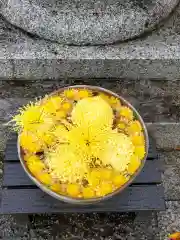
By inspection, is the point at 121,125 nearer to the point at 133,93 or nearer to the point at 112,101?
the point at 112,101

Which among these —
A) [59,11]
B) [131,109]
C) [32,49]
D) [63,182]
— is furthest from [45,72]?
[63,182]

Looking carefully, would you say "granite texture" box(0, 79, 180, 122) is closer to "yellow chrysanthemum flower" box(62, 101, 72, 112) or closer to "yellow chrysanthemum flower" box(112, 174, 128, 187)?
"yellow chrysanthemum flower" box(62, 101, 72, 112)

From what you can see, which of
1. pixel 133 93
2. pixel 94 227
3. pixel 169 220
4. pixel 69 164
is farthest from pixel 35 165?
pixel 169 220

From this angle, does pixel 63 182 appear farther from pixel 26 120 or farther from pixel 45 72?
pixel 45 72

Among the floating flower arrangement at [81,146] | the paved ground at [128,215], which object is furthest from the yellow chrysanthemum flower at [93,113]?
the paved ground at [128,215]

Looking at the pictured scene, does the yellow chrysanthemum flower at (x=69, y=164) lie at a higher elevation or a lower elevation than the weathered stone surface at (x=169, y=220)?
higher

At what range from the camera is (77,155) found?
6.93ft

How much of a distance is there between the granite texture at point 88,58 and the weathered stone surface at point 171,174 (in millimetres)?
594

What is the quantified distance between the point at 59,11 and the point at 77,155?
83 centimetres

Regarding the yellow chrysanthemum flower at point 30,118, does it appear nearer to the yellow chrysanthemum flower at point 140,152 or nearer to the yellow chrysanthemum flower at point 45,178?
the yellow chrysanthemum flower at point 45,178

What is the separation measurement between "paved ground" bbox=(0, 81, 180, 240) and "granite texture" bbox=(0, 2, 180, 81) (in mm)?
91

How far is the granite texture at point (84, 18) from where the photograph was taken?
8.33ft

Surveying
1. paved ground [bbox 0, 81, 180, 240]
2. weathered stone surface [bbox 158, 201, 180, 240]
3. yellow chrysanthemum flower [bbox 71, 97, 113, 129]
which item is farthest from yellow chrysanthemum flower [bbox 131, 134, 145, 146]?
weathered stone surface [bbox 158, 201, 180, 240]

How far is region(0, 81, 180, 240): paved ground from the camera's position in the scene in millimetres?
2596
